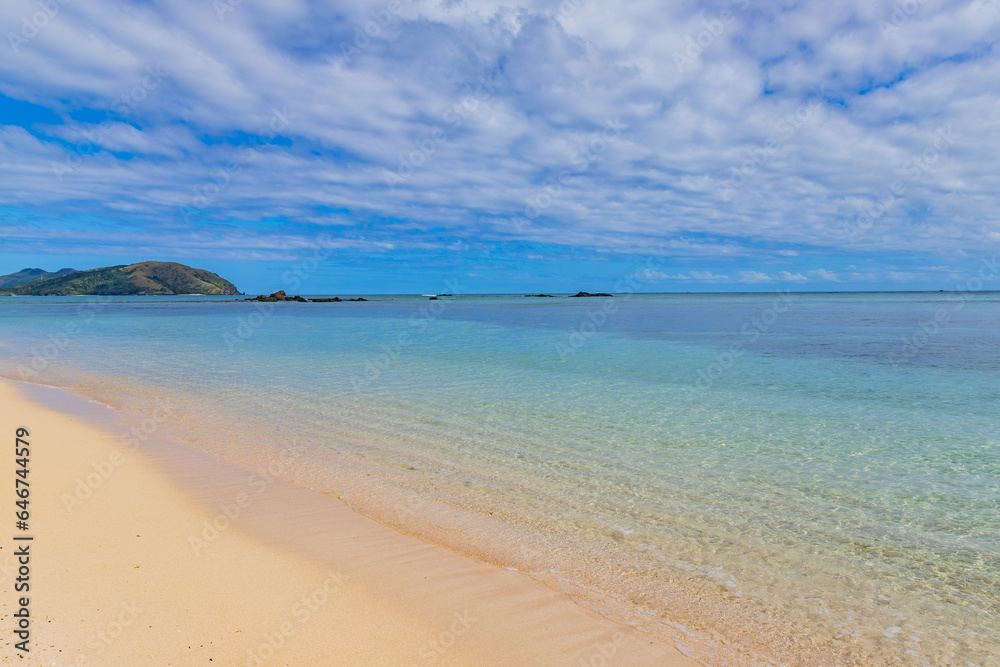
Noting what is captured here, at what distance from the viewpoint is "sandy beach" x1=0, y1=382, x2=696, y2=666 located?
4137mm

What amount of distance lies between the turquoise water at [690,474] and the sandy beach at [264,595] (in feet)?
2.03

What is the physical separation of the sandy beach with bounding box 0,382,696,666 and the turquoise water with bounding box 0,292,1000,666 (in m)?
0.62

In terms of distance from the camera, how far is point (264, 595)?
4.88 meters

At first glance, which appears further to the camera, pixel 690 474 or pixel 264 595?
pixel 690 474

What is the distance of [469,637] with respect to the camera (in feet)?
14.6

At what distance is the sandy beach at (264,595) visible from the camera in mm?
4137

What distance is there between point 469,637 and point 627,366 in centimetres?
1826

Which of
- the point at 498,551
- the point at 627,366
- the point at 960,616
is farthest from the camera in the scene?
the point at 627,366

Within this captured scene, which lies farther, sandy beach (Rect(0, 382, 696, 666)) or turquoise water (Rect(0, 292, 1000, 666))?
turquoise water (Rect(0, 292, 1000, 666))

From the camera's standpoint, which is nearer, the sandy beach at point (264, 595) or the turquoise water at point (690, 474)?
the sandy beach at point (264, 595)

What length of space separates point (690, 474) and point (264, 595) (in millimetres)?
6712

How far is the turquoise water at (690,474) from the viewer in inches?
200

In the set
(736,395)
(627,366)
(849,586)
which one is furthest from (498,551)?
(627,366)

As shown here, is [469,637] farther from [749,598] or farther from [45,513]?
[45,513]
